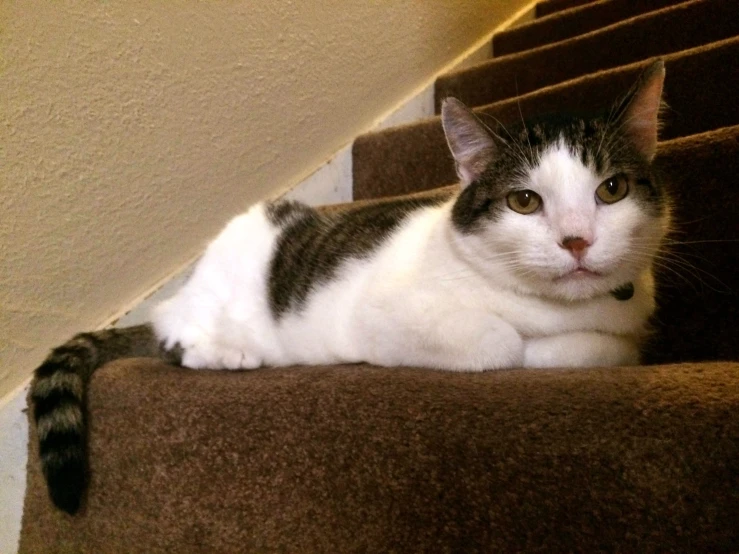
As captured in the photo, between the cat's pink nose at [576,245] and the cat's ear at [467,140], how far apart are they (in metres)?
0.25

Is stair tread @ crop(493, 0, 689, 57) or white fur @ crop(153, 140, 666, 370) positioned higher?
stair tread @ crop(493, 0, 689, 57)

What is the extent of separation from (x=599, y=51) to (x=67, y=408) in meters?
1.96

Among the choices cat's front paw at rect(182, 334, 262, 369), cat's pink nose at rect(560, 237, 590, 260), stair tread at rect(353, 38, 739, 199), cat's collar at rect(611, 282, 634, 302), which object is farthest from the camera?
stair tread at rect(353, 38, 739, 199)

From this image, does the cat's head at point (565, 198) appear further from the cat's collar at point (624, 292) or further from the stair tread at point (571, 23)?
the stair tread at point (571, 23)

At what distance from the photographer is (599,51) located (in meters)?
1.84

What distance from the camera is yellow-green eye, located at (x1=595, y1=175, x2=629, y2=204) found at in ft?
2.62

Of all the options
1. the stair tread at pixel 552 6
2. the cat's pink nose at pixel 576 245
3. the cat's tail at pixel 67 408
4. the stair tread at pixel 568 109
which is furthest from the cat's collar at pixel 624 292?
the stair tread at pixel 552 6

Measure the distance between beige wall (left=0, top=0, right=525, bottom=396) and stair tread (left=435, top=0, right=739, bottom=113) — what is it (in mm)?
495

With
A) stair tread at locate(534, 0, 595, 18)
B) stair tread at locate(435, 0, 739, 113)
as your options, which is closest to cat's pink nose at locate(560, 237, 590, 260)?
stair tread at locate(435, 0, 739, 113)

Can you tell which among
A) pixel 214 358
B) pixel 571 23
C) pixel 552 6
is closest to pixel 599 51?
pixel 571 23

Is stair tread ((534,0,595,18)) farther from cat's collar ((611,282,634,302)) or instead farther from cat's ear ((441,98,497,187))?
cat's collar ((611,282,634,302))

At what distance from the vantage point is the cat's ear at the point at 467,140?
3.01 ft

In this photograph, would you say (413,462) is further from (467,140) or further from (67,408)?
(67,408)

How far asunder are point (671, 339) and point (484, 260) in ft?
1.51
